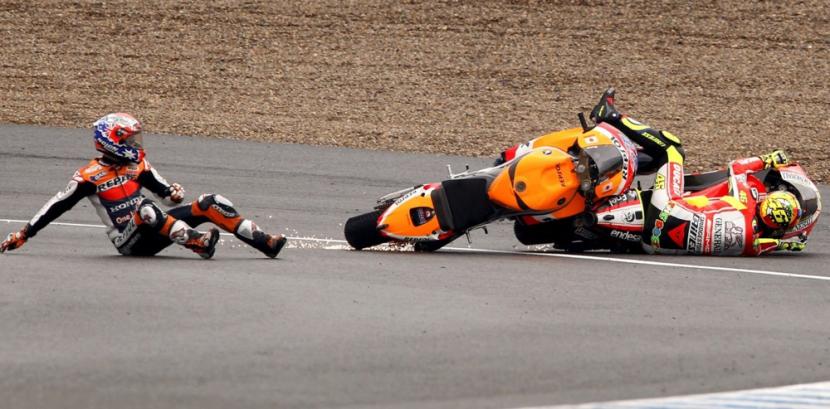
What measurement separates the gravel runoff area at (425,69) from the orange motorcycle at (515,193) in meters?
6.78

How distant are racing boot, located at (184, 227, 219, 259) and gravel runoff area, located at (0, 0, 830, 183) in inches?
316

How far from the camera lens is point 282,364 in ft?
23.5

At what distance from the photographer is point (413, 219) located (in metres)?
11.2

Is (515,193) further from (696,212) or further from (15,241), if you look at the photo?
(15,241)

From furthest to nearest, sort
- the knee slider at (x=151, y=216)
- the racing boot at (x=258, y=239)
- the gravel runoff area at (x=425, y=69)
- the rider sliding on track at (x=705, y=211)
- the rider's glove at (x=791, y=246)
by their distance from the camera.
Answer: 1. the gravel runoff area at (x=425, y=69)
2. the rider's glove at (x=791, y=246)
3. the rider sliding on track at (x=705, y=211)
4. the racing boot at (x=258, y=239)
5. the knee slider at (x=151, y=216)

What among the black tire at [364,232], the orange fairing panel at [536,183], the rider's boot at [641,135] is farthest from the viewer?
the rider's boot at [641,135]

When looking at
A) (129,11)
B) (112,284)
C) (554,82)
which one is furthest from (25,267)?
(129,11)

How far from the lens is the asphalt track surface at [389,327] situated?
6.80m

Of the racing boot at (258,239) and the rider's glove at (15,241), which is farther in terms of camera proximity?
the racing boot at (258,239)

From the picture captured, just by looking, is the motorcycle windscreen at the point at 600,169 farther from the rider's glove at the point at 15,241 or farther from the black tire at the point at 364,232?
the rider's glove at the point at 15,241

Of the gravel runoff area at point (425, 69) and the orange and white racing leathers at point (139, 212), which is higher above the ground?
the orange and white racing leathers at point (139, 212)

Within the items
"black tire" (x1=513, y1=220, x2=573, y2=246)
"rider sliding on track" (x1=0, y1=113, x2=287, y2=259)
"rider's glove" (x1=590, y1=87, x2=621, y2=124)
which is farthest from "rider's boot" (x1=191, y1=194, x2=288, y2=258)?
"rider's glove" (x1=590, y1=87, x2=621, y2=124)

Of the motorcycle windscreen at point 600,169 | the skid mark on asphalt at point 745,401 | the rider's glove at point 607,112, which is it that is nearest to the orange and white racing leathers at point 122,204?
the motorcycle windscreen at point 600,169

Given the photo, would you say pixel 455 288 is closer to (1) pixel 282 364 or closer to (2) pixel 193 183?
(1) pixel 282 364
